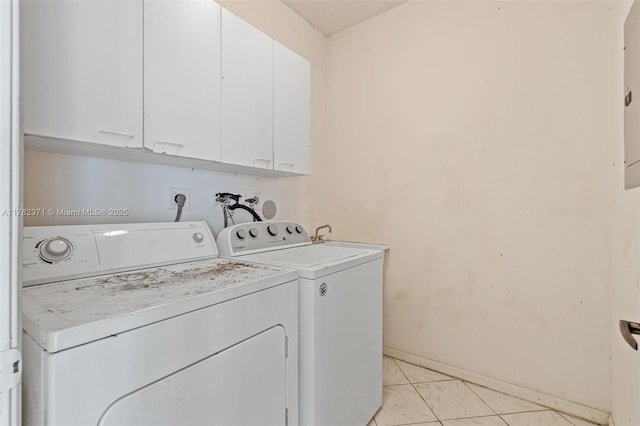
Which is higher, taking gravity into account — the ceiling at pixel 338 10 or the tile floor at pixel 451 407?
the ceiling at pixel 338 10

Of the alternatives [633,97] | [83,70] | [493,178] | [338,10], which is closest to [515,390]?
[493,178]

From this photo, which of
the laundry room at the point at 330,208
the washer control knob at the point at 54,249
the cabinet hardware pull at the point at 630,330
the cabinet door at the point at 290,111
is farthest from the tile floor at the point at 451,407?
the washer control knob at the point at 54,249

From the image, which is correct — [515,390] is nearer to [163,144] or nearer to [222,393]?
[222,393]

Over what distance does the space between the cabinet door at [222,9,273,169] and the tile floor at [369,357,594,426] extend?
1.61 m

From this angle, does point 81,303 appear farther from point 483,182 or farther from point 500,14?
point 500,14

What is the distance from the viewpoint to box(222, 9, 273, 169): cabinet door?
4.89 ft

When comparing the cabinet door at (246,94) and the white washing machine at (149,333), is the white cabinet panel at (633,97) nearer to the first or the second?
the white washing machine at (149,333)

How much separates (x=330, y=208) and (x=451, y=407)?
1637mm

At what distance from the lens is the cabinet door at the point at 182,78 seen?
1.19 m

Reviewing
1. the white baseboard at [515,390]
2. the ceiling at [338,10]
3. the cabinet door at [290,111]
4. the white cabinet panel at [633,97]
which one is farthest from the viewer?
the ceiling at [338,10]

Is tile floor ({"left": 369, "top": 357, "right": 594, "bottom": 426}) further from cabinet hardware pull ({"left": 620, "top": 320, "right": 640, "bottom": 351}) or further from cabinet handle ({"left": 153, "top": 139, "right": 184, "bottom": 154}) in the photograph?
cabinet handle ({"left": 153, "top": 139, "right": 184, "bottom": 154})

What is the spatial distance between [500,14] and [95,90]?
7.33 ft

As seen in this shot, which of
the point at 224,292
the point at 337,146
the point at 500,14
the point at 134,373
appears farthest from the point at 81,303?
the point at 500,14

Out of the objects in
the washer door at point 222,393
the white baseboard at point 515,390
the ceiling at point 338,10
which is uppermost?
the ceiling at point 338,10
